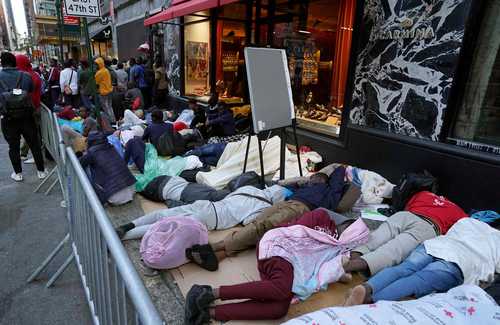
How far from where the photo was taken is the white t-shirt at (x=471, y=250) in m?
2.33

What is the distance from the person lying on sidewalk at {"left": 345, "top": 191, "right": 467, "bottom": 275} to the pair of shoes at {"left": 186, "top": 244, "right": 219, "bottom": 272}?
3.62 ft

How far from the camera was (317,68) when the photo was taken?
6715mm

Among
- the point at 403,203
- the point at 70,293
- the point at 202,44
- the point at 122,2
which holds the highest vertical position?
the point at 122,2

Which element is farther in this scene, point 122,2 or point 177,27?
point 122,2

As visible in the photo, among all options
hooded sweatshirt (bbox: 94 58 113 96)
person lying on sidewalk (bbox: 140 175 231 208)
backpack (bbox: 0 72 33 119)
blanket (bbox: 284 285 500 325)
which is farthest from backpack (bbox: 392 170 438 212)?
hooded sweatshirt (bbox: 94 58 113 96)

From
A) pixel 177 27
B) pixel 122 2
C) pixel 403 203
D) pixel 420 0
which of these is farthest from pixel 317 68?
pixel 122 2

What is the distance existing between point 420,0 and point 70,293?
16.3 ft

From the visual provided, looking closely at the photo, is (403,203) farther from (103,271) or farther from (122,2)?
(122,2)

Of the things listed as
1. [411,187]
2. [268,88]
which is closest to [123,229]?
[268,88]

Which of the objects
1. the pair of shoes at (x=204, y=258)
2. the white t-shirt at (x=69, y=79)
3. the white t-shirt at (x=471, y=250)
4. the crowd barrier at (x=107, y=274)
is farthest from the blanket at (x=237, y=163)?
the white t-shirt at (x=69, y=79)

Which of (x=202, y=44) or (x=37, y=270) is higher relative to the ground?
(x=202, y=44)

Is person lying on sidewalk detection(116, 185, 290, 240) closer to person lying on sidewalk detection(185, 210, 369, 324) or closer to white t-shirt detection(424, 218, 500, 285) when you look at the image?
person lying on sidewalk detection(185, 210, 369, 324)

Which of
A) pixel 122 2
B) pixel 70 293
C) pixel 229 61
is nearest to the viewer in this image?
pixel 70 293

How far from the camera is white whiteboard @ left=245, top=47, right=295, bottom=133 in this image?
3.76 metres
